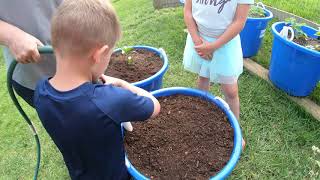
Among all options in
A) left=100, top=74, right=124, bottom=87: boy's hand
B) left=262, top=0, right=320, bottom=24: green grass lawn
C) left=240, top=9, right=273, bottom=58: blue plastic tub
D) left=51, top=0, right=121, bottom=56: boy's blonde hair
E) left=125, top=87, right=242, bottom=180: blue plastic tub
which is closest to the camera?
left=51, top=0, right=121, bottom=56: boy's blonde hair

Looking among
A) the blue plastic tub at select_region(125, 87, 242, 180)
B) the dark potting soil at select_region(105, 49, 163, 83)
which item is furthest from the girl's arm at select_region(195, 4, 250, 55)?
the dark potting soil at select_region(105, 49, 163, 83)

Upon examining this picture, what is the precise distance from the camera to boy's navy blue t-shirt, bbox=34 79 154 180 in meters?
1.08

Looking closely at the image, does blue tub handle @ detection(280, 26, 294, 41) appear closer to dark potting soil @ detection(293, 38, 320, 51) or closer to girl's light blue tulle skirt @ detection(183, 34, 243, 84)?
dark potting soil @ detection(293, 38, 320, 51)

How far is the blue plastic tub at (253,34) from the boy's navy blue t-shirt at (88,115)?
208cm

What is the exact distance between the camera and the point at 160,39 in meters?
3.72

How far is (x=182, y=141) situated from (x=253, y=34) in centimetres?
168

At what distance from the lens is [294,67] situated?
8.32 ft

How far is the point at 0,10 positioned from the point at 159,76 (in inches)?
44.8

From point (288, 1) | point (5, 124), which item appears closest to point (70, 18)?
point (5, 124)

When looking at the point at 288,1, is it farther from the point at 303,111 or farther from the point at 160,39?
the point at 303,111

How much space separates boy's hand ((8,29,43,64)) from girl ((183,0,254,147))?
3.50 feet

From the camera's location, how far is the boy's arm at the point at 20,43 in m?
1.21

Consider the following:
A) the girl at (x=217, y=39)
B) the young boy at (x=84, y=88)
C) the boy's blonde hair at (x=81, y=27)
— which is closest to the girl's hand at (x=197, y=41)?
the girl at (x=217, y=39)

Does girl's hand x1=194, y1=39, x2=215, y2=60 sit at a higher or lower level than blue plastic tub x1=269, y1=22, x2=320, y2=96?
higher
